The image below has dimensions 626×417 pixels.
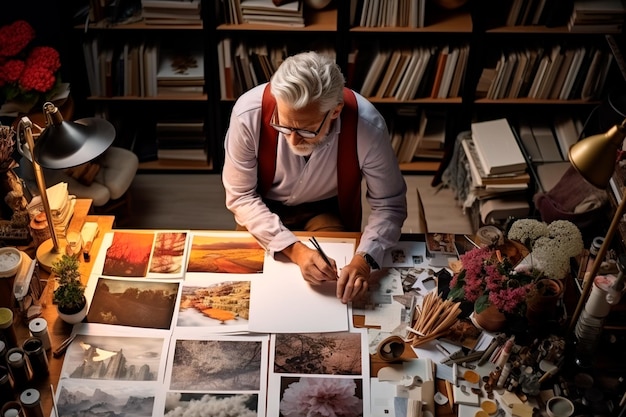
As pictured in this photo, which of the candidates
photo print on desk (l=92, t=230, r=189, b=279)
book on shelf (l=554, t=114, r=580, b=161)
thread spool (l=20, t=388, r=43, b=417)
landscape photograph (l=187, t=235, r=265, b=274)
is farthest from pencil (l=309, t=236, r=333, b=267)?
book on shelf (l=554, t=114, r=580, b=161)

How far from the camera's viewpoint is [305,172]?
91.4 inches

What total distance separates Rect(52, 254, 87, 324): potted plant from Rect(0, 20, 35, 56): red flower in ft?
4.61

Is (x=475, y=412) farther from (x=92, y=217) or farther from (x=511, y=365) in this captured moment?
(x=92, y=217)

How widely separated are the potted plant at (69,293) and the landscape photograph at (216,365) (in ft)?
0.94

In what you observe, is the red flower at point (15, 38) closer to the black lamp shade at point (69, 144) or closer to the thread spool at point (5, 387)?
the black lamp shade at point (69, 144)

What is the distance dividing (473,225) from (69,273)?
2.15 meters

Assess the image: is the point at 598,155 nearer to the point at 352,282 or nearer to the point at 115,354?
the point at 352,282

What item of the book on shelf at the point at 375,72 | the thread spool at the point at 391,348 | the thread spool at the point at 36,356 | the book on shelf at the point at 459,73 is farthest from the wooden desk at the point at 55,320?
the book on shelf at the point at 459,73

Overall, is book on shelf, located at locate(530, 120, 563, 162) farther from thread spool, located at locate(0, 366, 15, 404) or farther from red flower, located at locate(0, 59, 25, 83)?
thread spool, located at locate(0, 366, 15, 404)

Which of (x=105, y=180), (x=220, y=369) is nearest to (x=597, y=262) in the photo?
(x=220, y=369)

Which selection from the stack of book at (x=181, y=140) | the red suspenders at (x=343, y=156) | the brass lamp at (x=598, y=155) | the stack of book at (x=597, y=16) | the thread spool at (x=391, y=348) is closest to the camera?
the brass lamp at (x=598, y=155)

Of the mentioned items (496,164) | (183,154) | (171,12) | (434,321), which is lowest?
(183,154)

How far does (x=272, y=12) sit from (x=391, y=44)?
2.01ft

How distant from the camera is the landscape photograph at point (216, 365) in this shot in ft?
5.86
